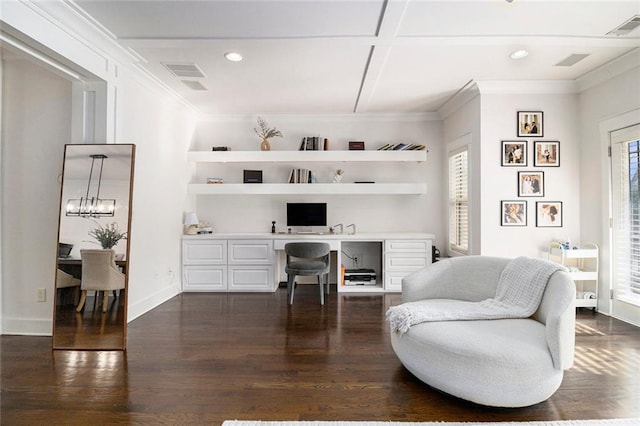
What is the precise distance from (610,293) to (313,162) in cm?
411

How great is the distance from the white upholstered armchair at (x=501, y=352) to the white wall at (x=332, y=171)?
3043 mm

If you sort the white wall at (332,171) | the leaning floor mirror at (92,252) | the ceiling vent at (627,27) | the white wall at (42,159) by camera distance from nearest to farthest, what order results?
the ceiling vent at (627,27)
the leaning floor mirror at (92,252)
the white wall at (42,159)
the white wall at (332,171)

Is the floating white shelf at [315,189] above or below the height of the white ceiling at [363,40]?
below

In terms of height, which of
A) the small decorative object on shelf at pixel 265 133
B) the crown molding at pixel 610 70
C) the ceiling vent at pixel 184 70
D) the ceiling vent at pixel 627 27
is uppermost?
the ceiling vent at pixel 627 27

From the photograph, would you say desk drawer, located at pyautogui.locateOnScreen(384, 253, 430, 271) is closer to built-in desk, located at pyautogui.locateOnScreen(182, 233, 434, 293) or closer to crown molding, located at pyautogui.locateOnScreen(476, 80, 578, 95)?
built-in desk, located at pyautogui.locateOnScreen(182, 233, 434, 293)

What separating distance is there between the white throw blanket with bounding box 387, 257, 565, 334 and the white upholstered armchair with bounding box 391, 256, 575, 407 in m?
0.03

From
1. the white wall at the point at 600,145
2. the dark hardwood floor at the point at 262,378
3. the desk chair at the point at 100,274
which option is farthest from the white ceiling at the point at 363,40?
the dark hardwood floor at the point at 262,378

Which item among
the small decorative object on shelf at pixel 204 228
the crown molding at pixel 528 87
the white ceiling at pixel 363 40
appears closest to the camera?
the white ceiling at pixel 363 40

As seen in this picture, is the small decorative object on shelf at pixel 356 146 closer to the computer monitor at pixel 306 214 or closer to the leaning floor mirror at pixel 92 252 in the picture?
the computer monitor at pixel 306 214

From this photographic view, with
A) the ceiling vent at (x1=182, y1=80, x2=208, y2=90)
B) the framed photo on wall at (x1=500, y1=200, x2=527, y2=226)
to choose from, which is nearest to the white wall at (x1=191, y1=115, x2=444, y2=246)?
the ceiling vent at (x1=182, y1=80, x2=208, y2=90)

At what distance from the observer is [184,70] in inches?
145

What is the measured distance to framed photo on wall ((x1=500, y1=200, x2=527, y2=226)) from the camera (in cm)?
405

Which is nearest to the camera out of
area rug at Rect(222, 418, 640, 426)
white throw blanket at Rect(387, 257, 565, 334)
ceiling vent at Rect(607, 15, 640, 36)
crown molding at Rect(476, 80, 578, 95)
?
area rug at Rect(222, 418, 640, 426)

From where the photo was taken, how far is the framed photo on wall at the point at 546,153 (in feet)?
13.3
